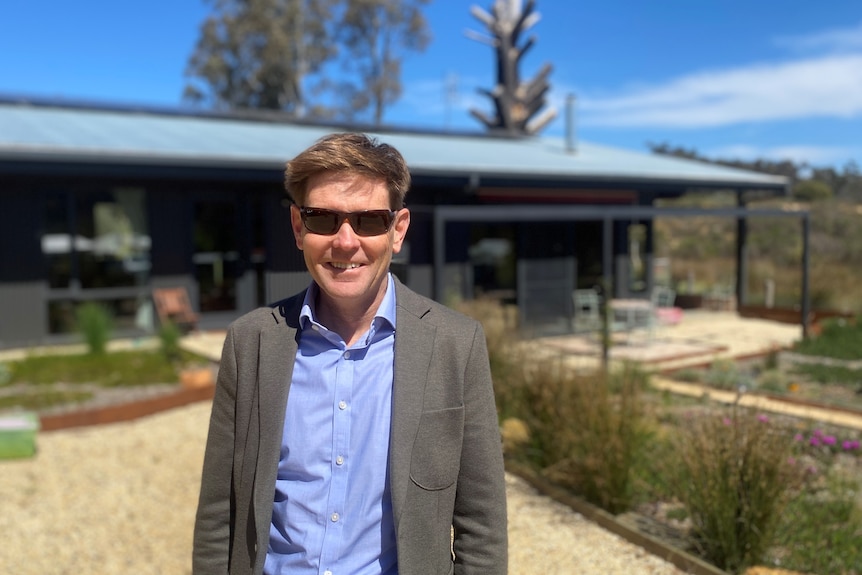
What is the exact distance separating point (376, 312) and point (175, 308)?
10.1 meters

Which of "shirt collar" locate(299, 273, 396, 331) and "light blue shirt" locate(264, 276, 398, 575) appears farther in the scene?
"shirt collar" locate(299, 273, 396, 331)

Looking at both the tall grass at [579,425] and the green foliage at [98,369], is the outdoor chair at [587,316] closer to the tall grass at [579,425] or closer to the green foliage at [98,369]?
the tall grass at [579,425]

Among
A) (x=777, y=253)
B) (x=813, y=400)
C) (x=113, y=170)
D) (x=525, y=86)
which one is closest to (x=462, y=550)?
(x=813, y=400)

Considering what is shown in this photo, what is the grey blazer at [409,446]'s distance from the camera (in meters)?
1.72

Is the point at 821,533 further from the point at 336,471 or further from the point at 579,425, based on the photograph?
the point at 336,471

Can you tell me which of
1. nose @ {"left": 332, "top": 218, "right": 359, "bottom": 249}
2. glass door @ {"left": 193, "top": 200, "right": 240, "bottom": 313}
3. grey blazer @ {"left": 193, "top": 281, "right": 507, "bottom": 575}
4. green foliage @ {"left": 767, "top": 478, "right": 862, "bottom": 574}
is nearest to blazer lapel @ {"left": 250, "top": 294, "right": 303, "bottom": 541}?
grey blazer @ {"left": 193, "top": 281, "right": 507, "bottom": 575}

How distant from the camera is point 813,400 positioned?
6.84m

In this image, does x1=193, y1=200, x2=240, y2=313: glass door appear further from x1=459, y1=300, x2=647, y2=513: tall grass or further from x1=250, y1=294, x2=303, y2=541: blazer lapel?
x1=250, y1=294, x2=303, y2=541: blazer lapel

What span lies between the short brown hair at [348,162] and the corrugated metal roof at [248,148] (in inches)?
205

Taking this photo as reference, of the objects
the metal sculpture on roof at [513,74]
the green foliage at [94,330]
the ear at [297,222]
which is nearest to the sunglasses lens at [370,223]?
the ear at [297,222]

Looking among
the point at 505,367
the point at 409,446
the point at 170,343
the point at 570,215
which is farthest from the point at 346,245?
the point at 570,215

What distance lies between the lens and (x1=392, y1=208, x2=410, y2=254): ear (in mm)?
1857

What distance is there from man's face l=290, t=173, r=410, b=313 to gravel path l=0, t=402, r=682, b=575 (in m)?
2.20

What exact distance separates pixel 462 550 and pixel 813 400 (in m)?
6.15
